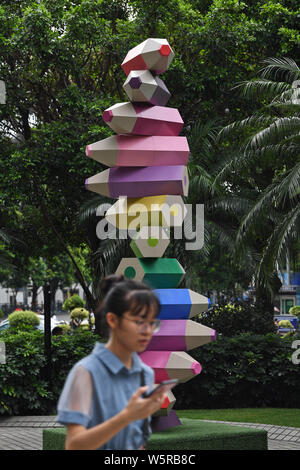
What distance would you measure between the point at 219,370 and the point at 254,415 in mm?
1550

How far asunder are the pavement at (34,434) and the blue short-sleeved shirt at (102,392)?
6.15 metres

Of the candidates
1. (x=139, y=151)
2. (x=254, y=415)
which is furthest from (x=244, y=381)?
Result: (x=139, y=151)

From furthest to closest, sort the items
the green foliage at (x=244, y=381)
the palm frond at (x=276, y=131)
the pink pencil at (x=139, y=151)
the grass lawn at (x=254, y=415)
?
1. the palm frond at (x=276, y=131)
2. the green foliage at (x=244, y=381)
3. the grass lawn at (x=254, y=415)
4. the pink pencil at (x=139, y=151)

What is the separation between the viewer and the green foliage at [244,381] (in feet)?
42.3

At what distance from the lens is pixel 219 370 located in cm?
1316

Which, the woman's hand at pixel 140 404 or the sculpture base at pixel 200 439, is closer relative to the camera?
the woman's hand at pixel 140 404

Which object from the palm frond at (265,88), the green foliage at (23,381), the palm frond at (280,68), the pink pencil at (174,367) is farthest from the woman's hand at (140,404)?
the palm frond at (265,88)

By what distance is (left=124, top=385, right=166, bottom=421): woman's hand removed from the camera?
292 centimetres

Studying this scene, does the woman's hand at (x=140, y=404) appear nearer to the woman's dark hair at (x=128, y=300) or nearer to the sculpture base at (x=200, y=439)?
the woman's dark hair at (x=128, y=300)

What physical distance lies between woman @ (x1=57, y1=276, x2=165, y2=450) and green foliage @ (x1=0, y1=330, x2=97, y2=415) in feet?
29.0

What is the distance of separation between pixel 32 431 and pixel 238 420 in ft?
10.4

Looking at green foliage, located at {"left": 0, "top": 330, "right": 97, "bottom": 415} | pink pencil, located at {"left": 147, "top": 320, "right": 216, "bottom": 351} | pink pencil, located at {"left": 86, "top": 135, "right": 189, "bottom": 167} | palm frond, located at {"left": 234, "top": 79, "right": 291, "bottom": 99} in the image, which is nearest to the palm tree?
palm frond, located at {"left": 234, "top": 79, "right": 291, "bottom": 99}

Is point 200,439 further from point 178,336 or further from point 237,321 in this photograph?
point 237,321
